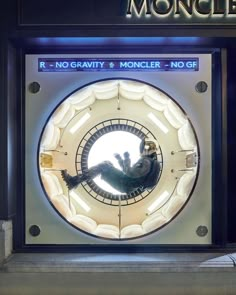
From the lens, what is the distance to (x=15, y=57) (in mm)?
4957

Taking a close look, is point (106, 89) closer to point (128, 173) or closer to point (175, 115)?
point (175, 115)

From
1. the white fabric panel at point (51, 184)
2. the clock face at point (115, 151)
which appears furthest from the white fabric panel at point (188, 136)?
the white fabric panel at point (51, 184)

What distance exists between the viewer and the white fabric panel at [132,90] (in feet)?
16.4

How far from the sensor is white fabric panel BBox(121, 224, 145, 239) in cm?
495

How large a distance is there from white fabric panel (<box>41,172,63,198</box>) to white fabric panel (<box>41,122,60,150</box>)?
0.25 m

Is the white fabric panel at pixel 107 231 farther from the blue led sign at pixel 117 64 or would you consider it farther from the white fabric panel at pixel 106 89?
the blue led sign at pixel 117 64

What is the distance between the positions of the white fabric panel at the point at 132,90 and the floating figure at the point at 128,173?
1.44ft

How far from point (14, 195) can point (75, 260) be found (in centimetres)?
84

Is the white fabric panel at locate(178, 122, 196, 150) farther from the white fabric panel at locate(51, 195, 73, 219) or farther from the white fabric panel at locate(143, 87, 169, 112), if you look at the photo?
the white fabric panel at locate(51, 195, 73, 219)

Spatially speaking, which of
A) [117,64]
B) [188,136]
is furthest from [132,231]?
[117,64]

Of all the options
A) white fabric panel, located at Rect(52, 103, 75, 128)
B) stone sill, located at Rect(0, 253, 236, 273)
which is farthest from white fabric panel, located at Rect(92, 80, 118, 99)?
stone sill, located at Rect(0, 253, 236, 273)

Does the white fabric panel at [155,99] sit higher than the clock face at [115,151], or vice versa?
the white fabric panel at [155,99]

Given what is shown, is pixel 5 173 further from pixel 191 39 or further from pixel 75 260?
pixel 191 39

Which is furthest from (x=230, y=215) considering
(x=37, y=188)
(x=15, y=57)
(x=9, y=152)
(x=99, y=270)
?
(x=15, y=57)
